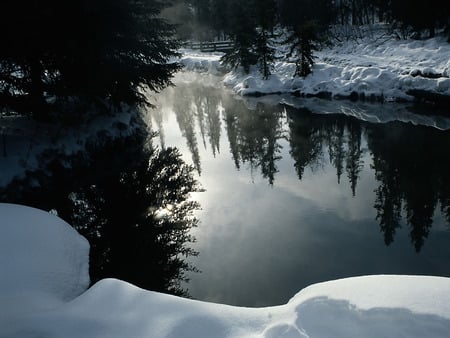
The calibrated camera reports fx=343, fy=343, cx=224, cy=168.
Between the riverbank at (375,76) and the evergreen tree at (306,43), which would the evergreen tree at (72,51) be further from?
the evergreen tree at (306,43)

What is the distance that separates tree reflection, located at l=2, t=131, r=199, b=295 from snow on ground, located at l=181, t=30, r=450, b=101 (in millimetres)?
17465

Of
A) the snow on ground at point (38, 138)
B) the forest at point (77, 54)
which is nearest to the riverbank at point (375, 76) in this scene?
the forest at point (77, 54)

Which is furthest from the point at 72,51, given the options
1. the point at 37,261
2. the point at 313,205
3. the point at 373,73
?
the point at 373,73

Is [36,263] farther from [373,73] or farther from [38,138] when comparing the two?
[373,73]

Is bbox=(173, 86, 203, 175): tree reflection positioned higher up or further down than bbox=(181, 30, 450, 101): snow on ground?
further down

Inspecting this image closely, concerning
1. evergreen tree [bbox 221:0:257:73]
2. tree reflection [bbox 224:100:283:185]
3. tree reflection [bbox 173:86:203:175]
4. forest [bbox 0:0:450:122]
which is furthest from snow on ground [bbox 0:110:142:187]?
evergreen tree [bbox 221:0:257:73]

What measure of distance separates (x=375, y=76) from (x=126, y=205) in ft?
76.9

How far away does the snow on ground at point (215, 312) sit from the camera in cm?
403

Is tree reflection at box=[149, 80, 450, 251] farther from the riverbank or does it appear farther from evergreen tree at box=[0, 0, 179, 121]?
evergreen tree at box=[0, 0, 179, 121]

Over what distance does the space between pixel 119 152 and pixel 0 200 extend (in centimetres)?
728

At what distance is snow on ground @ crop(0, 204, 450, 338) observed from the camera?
4.03 meters

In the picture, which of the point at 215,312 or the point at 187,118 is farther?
the point at 187,118

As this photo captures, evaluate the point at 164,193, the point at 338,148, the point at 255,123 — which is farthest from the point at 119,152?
the point at 338,148

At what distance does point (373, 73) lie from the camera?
91.8 ft
